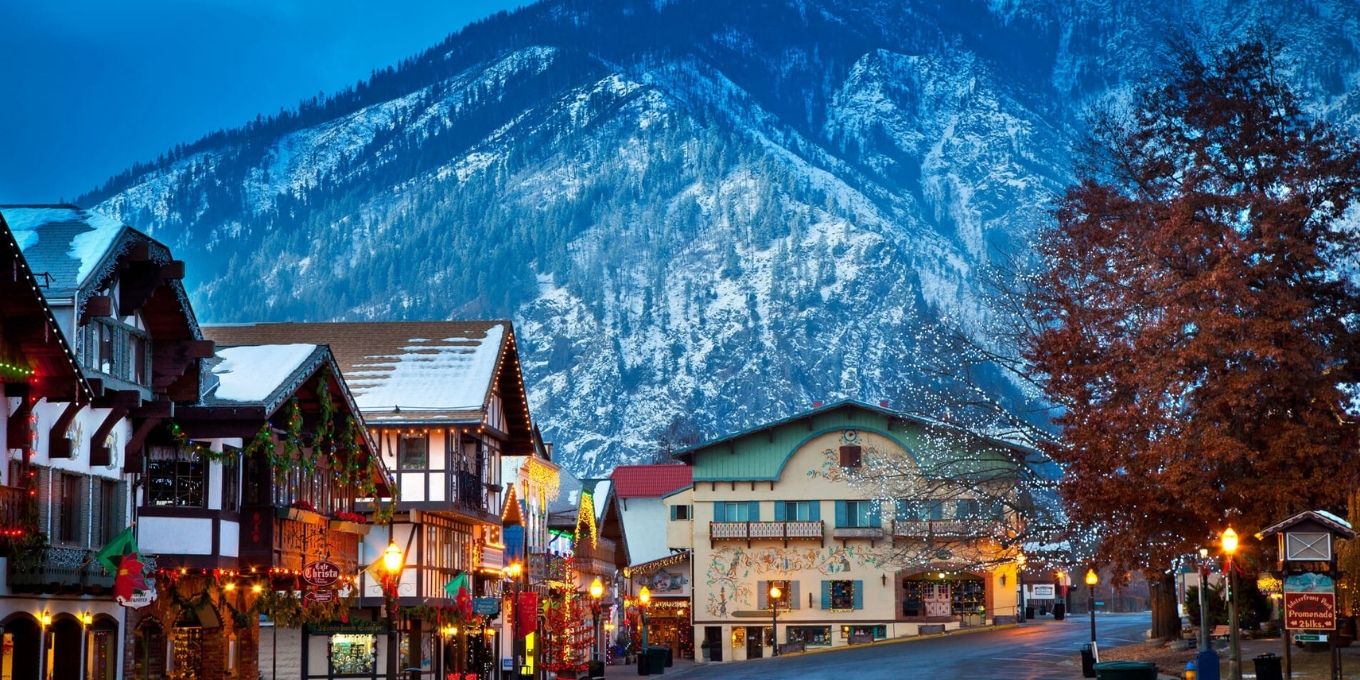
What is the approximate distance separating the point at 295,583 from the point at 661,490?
72156mm

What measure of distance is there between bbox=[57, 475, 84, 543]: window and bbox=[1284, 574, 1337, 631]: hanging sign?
23.0 metres

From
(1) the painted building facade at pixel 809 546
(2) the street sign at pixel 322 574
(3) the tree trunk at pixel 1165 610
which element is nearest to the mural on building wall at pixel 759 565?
(1) the painted building facade at pixel 809 546

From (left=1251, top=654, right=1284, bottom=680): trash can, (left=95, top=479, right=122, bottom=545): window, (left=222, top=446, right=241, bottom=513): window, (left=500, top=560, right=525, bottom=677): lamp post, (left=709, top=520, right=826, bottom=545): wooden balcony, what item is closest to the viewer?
(left=95, top=479, right=122, bottom=545): window

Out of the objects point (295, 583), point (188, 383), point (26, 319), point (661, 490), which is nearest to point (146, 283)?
point (188, 383)

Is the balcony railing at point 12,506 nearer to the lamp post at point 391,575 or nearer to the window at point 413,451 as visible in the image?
the lamp post at point 391,575

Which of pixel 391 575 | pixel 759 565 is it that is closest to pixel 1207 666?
pixel 391 575

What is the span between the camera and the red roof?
4385 inches

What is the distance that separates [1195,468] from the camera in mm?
45281

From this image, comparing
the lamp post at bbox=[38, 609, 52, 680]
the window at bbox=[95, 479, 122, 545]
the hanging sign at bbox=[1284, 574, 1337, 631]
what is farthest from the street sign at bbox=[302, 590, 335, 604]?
the hanging sign at bbox=[1284, 574, 1337, 631]

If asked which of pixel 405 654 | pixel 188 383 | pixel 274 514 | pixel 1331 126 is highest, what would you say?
pixel 1331 126

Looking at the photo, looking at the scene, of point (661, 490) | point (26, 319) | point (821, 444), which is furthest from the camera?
point (661, 490)

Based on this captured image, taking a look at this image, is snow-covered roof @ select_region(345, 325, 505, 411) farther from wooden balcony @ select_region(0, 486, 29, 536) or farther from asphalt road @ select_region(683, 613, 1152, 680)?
wooden balcony @ select_region(0, 486, 29, 536)

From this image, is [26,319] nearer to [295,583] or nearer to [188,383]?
[188,383]

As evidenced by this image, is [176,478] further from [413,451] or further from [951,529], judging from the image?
[951,529]
